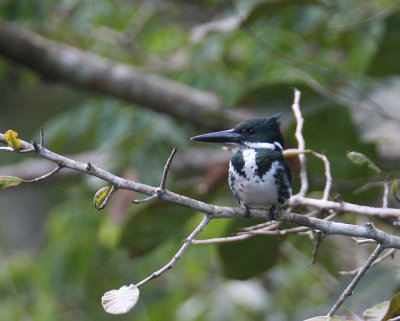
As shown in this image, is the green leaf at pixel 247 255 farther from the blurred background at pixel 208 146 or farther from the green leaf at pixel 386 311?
the green leaf at pixel 386 311

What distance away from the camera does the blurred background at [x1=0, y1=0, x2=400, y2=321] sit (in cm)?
285

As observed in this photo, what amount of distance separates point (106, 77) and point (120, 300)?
264 centimetres

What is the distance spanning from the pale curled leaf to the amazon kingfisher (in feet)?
1.95

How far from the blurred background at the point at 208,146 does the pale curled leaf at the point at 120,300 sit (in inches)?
42.9

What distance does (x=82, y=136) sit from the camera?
4.32m

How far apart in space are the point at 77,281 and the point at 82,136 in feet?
3.10

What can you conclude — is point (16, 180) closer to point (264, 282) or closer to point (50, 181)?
point (264, 282)

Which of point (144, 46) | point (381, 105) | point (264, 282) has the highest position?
point (381, 105)

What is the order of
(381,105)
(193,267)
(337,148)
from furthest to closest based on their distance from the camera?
(193,267), (381,105), (337,148)

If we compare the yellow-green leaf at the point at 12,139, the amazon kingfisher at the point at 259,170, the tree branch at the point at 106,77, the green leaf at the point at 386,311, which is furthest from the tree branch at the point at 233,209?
the tree branch at the point at 106,77

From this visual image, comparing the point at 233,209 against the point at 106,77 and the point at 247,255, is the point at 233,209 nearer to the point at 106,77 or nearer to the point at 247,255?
the point at 247,255

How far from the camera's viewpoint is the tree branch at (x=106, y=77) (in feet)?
12.8

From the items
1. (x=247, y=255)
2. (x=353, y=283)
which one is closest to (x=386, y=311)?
(x=353, y=283)

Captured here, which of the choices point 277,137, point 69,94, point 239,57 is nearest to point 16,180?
point 277,137
